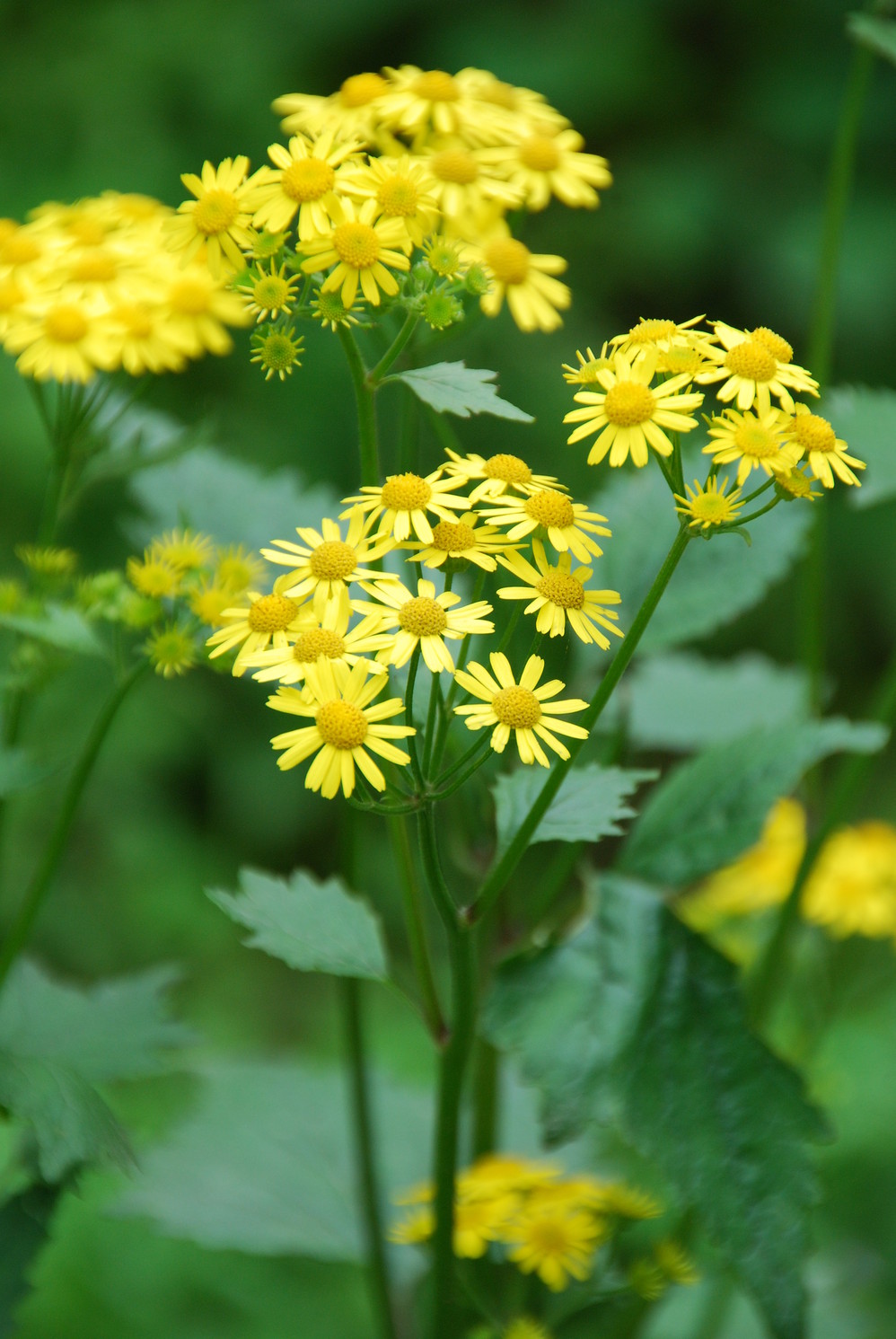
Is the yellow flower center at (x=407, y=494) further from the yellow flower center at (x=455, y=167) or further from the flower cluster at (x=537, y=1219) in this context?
the flower cluster at (x=537, y=1219)

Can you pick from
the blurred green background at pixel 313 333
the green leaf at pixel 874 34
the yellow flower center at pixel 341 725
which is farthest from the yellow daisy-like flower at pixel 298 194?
the blurred green background at pixel 313 333

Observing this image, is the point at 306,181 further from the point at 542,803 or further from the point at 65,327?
the point at 542,803

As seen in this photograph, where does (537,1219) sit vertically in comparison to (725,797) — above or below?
below

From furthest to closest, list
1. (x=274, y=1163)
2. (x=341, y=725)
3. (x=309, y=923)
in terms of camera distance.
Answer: (x=274, y=1163) → (x=309, y=923) → (x=341, y=725)

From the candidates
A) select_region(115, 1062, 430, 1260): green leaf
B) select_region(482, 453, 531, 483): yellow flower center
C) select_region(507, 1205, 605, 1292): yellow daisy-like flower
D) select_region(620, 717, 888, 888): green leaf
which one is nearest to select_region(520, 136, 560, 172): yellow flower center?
select_region(482, 453, 531, 483): yellow flower center

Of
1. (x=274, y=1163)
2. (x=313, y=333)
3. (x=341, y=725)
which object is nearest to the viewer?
(x=341, y=725)

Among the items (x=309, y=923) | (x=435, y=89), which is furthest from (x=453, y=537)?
(x=435, y=89)

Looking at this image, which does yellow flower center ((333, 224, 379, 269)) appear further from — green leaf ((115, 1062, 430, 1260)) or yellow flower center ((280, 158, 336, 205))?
green leaf ((115, 1062, 430, 1260))
